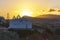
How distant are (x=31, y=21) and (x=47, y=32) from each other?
0.54 meters

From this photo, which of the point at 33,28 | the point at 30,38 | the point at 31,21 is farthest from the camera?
the point at 31,21

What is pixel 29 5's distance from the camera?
21.5 feet

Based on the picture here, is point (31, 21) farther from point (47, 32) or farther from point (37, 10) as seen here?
point (37, 10)

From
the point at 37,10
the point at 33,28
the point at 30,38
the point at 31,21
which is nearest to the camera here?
the point at 30,38

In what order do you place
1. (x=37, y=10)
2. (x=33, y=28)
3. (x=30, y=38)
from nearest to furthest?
(x=30, y=38)
(x=33, y=28)
(x=37, y=10)

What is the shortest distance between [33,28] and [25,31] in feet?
0.73

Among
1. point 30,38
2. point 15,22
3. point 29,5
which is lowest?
point 30,38

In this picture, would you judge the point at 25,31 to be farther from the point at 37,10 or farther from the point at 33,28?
the point at 37,10

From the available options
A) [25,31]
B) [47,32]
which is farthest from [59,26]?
[25,31]

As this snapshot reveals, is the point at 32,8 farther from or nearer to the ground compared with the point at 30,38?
farther from the ground

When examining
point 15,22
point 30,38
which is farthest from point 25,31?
point 15,22

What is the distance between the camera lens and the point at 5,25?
4.29 meters

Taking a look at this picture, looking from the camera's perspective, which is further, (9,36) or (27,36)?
(27,36)

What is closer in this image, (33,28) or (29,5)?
(33,28)
